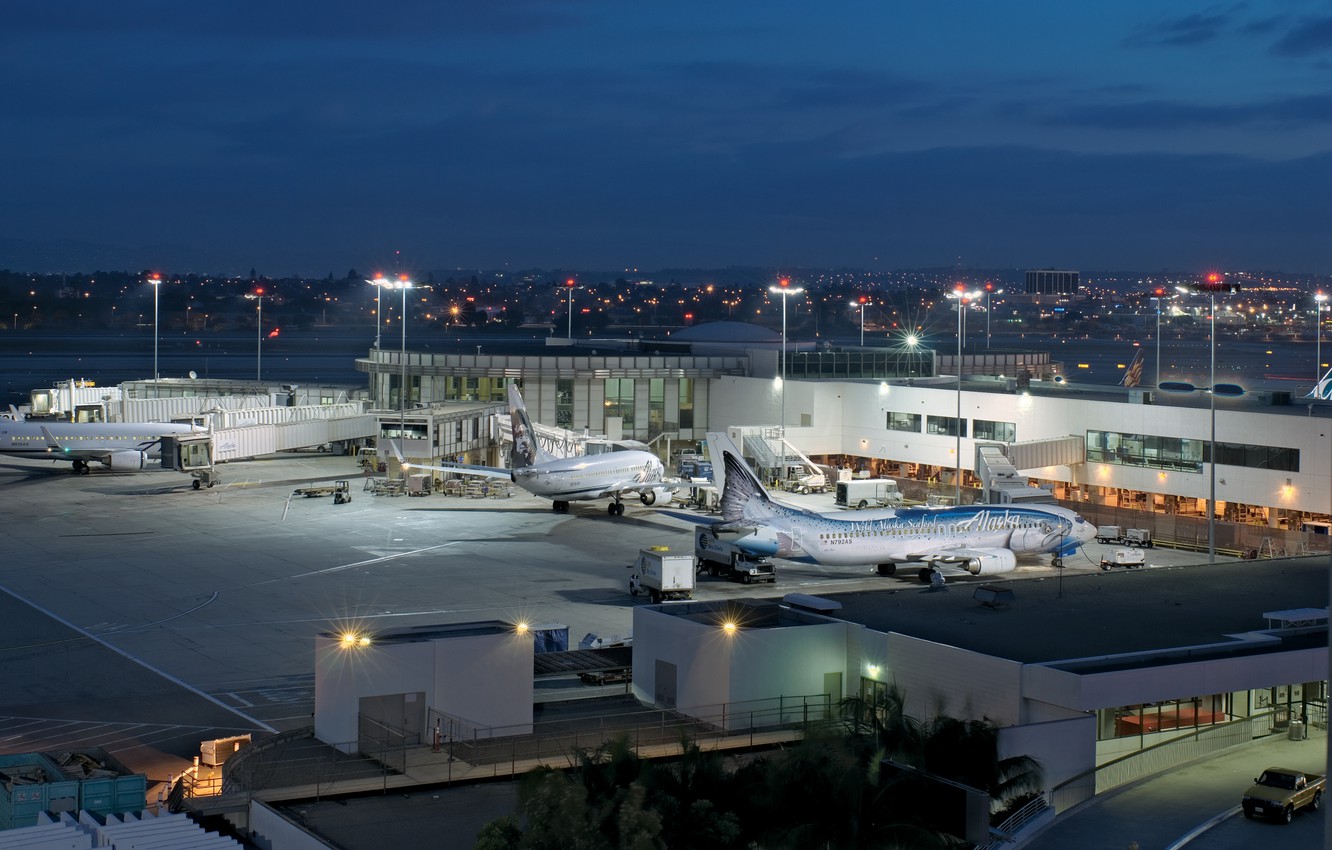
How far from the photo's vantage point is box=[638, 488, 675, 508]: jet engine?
8132cm

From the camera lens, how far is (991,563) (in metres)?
59.9

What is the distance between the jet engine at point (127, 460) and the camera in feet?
309

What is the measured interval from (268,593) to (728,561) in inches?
716

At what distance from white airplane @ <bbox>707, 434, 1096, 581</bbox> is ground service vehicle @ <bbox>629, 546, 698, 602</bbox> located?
4.82 meters

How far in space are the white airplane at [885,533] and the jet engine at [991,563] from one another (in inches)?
1.6

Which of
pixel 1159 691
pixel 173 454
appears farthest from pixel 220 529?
pixel 1159 691

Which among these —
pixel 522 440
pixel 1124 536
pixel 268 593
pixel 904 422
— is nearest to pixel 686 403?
pixel 904 422

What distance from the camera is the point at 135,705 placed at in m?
40.8

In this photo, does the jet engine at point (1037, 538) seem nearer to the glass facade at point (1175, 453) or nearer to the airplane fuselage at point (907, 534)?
the airplane fuselage at point (907, 534)

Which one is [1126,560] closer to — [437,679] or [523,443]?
[523,443]

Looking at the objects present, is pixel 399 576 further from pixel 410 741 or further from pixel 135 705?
pixel 410 741

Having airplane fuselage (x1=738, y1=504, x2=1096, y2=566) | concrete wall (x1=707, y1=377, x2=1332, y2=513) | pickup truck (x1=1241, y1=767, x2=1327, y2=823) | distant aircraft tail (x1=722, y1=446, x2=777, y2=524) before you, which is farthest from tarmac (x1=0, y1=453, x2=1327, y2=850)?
concrete wall (x1=707, y1=377, x2=1332, y2=513)

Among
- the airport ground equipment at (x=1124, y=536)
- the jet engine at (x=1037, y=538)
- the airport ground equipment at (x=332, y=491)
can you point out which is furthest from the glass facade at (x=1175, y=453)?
the airport ground equipment at (x=332, y=491)

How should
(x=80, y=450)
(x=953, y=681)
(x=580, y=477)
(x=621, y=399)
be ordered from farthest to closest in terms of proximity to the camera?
(x=621, y=399) < (x=80, y=450) < (x=580, y=477) < (x=953, y=681)
